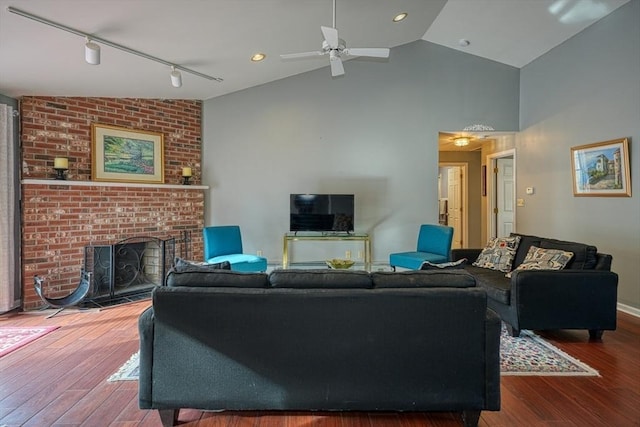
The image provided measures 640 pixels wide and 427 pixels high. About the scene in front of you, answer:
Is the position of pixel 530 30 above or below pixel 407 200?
above

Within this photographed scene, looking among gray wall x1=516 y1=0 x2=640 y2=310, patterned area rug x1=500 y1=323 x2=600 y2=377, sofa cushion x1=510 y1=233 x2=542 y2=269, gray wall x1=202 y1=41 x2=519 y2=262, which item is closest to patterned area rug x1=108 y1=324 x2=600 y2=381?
patterned area rug x1=500 y1=323 x2=600 y2=377

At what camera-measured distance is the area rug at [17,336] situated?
3.16 m

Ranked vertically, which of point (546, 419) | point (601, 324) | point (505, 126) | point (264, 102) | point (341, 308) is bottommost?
point (546, 419)

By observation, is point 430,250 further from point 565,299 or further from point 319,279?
point 319,279

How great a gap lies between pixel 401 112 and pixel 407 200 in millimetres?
1452

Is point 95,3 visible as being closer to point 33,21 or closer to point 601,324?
point 33,21

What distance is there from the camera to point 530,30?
493cm

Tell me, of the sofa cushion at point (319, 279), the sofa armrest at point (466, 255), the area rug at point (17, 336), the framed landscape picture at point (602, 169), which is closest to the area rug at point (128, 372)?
the area rug at point (17, 336)

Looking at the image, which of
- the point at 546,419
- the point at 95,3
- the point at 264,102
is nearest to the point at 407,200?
the point at 264,102

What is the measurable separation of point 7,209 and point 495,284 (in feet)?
17.3

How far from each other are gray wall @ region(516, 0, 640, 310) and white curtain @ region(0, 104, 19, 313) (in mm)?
6931

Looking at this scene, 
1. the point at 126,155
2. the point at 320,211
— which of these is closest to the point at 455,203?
the point at 320,211

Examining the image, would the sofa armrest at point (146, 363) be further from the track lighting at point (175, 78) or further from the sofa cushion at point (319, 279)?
the track lighting at point (175, 78)

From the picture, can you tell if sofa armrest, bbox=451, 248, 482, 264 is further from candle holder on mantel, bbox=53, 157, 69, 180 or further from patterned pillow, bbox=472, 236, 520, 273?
candle holder on mantel, bbox=53, 157, 69, 180
